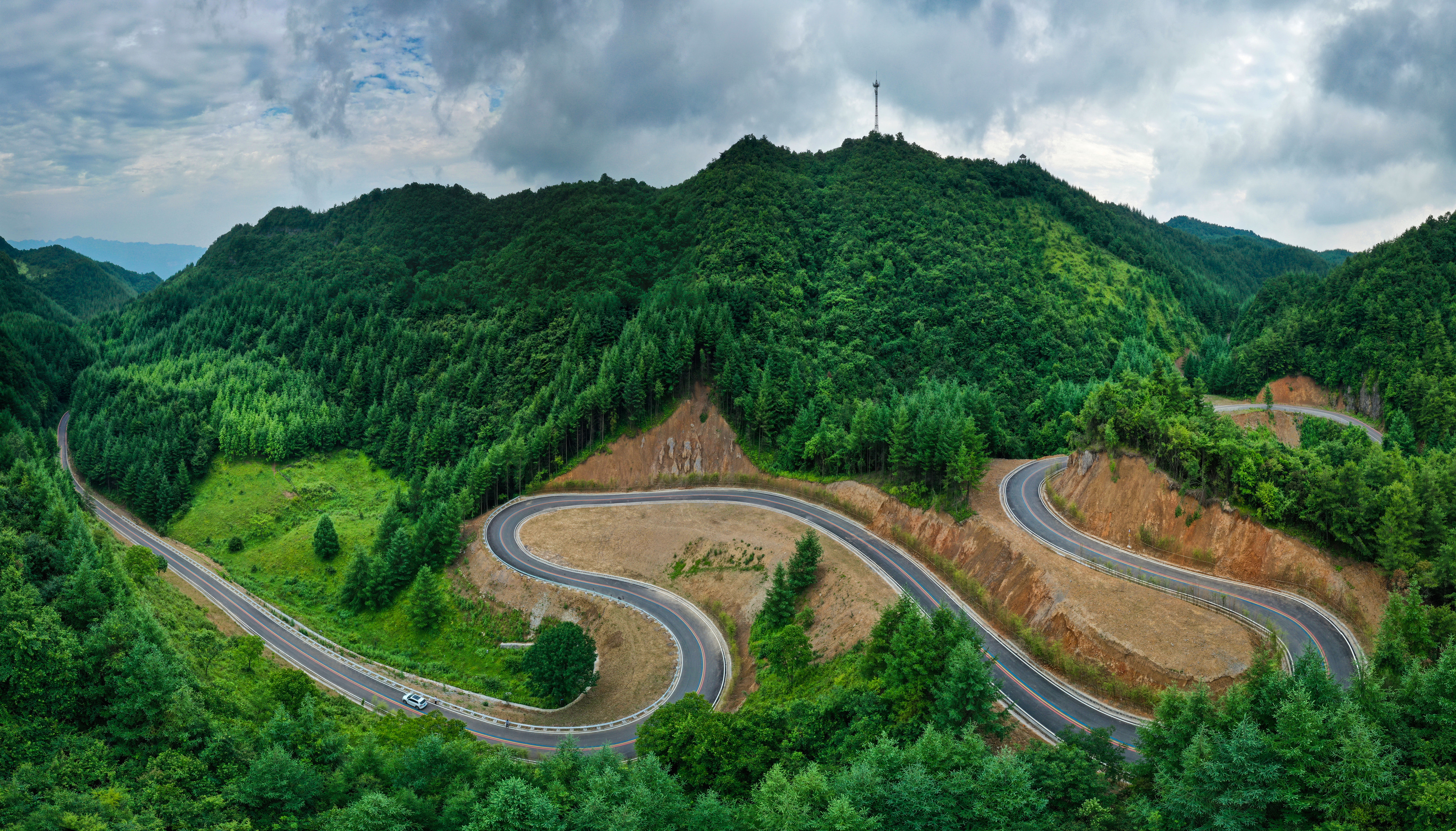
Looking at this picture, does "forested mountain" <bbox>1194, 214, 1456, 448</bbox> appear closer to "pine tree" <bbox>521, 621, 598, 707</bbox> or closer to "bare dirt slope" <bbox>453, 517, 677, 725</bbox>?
"bare dirt slope" <bbox>453, 517, 677, 725</bbox>

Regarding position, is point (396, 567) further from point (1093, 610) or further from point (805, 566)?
point (1093, 610)

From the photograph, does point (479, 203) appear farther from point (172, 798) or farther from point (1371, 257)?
point (1371, 257)

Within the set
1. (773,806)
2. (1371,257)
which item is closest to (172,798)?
(773,806)

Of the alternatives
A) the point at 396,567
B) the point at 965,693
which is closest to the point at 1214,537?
the point at 965,693

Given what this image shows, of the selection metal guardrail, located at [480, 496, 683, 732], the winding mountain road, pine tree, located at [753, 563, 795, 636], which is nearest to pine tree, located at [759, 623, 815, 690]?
pine tree, located at [753, 563, 795, 636]

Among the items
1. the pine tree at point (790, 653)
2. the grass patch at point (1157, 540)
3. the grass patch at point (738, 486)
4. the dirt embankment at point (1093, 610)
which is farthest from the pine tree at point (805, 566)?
the grass patch at point (1157, 540)

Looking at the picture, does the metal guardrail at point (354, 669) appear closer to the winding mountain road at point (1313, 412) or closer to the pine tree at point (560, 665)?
the pine tree at point (560, 665)

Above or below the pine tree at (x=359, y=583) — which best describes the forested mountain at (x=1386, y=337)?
above
